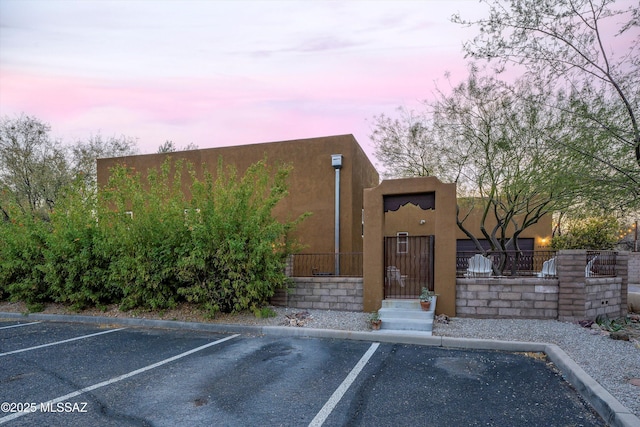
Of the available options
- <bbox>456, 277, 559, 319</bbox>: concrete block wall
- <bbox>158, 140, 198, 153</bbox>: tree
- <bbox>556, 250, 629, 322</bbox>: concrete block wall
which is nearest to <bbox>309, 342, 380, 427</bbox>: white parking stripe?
<bbox>456, 277, 559, 319</bbox>: concrete block wall

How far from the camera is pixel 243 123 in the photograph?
1552 cm

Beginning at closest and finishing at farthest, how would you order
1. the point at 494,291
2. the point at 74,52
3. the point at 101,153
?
the point at 494,291 → the point at 74,52 → the point at 101,153

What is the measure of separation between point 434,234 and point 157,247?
621 cm

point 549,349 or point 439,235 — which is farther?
point 439,235

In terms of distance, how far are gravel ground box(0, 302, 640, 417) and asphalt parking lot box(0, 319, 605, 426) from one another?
0.47 m

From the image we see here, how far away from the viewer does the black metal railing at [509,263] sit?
10555 millimetres

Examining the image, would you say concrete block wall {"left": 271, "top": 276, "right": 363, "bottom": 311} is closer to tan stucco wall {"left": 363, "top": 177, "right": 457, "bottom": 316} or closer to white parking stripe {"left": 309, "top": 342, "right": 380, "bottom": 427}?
tan stucco wall {"left": 363, "top": 177, "right": 457, "bottom": 316}

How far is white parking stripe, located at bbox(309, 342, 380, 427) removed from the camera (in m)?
3.44

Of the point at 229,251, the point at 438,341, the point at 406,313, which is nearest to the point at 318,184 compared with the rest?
the point at 229,251

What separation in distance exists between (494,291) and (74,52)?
11536 mm

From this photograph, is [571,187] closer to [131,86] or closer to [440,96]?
[440,96]

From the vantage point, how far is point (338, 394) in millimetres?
4066

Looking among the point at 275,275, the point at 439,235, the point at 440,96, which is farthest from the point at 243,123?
the point at 439,235

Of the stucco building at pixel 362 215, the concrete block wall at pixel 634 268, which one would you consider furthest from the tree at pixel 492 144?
the concrete block wall at pixel 634 268
